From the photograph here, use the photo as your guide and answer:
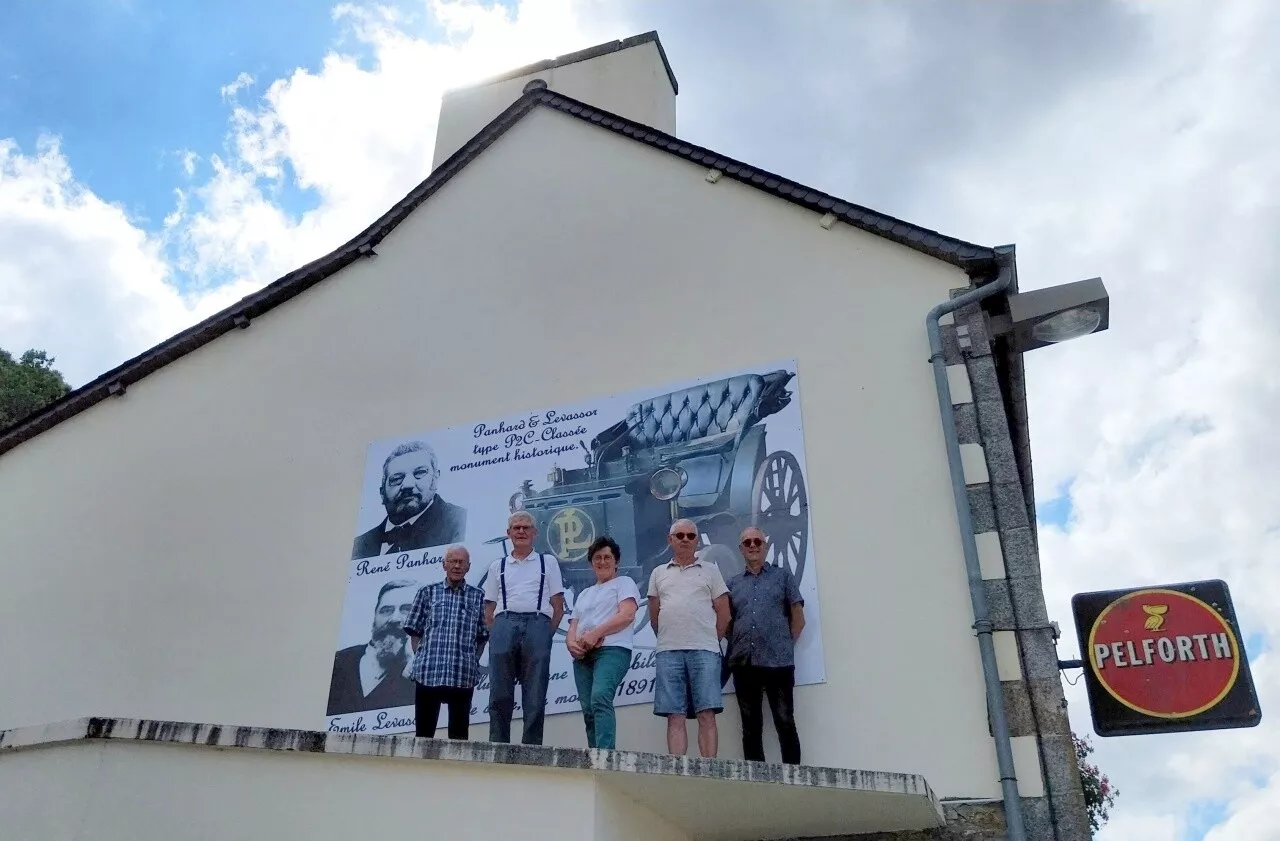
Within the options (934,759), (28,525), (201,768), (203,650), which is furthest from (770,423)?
(28,525)

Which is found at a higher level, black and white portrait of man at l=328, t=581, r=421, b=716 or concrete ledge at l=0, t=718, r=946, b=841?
black and white portrait of man at l=328, t=581, r=421, b=716

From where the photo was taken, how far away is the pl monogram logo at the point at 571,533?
7.59 metres

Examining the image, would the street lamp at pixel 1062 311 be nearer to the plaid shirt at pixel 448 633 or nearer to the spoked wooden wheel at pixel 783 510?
the spoked wooden wheel at pixel 783 510

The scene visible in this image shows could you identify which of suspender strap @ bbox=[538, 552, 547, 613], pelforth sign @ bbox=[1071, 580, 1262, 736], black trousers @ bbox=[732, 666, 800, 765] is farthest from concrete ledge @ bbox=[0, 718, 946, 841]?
suspender strap @ bbox=[538, 552, 547, 613]

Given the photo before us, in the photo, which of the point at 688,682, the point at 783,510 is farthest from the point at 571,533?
the point at 688,682

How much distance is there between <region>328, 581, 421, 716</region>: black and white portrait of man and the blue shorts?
7.30 feet

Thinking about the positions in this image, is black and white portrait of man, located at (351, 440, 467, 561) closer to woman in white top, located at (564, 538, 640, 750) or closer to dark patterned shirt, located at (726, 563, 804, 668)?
woman in white top, located at (564, 538, 640, 750)

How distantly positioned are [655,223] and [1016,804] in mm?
5188

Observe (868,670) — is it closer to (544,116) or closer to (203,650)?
(203,650)

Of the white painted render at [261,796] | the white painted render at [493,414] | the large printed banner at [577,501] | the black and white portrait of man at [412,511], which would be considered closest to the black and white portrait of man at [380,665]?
the large printed banner at [577,501]

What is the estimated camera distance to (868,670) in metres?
6.38

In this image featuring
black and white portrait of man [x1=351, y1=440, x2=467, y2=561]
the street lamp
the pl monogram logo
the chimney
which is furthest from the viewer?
the chimney

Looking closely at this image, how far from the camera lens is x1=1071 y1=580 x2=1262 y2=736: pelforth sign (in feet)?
18.6

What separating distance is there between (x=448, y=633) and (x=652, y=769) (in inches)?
101
